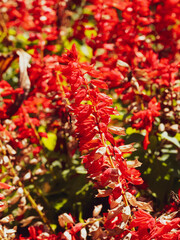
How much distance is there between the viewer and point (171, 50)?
2.14m

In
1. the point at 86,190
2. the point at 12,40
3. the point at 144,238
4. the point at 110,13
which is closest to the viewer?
the point at 144,238

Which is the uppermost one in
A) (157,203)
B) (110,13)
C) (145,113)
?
(110,13)

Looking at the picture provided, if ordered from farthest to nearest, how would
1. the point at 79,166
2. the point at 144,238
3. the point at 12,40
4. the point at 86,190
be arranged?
1. the point at 12,40
2. the point at 79,166
3. the point at 86,190
4. the point at 144,238

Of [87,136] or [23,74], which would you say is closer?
[87,136]

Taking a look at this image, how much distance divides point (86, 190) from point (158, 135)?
0.49m

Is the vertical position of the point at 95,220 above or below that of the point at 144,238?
below

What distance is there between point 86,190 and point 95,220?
0.43 metres

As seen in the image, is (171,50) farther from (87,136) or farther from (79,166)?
(87,136)

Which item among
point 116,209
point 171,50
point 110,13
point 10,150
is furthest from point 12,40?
point 116,209

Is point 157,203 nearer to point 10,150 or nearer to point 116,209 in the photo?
point 116,209

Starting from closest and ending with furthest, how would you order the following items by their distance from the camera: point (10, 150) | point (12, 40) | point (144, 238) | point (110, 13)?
1. point (144, 238)
2. point (10, 150)
3. point (110, 13)
4. point (12, 40)

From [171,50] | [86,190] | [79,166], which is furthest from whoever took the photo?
[171,50]

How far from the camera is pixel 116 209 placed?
927mm

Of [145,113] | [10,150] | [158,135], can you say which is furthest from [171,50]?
[10,150]
